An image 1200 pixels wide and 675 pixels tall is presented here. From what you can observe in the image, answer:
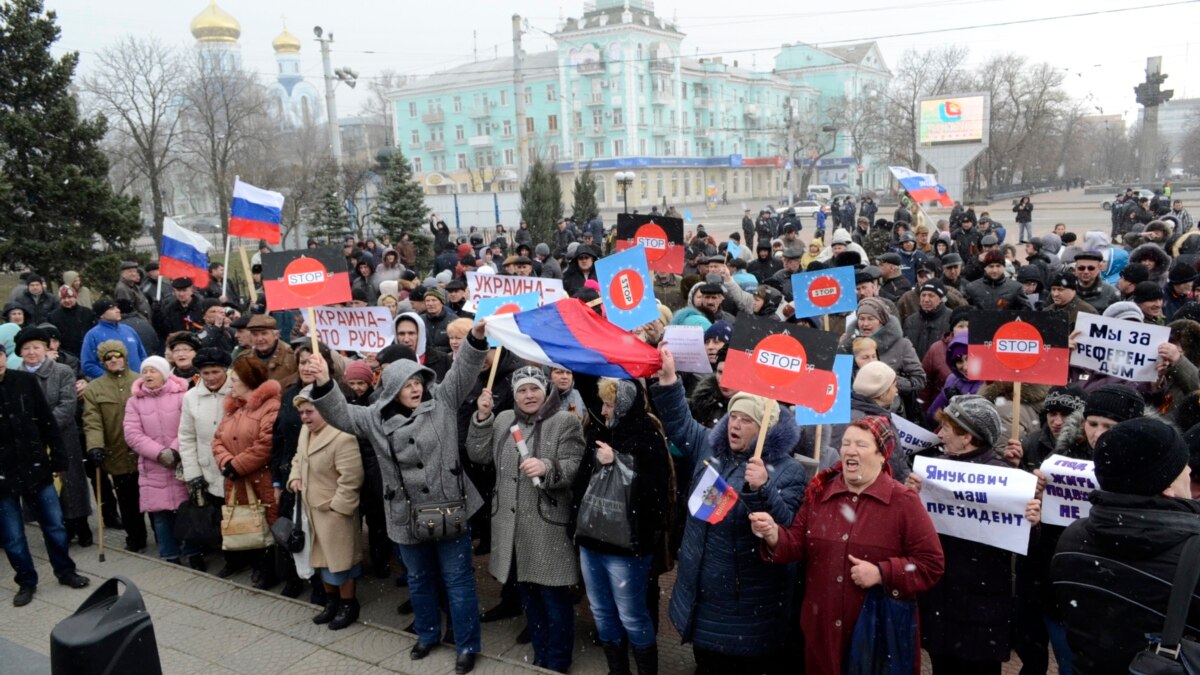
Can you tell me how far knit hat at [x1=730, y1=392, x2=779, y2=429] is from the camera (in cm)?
397

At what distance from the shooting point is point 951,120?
42062mm

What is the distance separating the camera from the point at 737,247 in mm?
14859

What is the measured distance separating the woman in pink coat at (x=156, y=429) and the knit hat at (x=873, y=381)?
5.06 metres

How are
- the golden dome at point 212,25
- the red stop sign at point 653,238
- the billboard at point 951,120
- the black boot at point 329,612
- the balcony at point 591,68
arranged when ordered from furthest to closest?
the golden dome at point 212,25
the balcony at point 591,68
the billboard at point 951,120
the red stop sign at point 653,238
the black boot at point 329,612

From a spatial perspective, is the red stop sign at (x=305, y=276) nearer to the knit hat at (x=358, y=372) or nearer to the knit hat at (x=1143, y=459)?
the knit hat at (x=358, y=372)

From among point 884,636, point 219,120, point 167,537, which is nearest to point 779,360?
point 884,636

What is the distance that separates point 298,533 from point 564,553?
2.02 meters

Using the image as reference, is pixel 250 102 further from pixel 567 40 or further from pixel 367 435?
pixel 367 435

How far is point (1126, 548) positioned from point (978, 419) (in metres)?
1.09

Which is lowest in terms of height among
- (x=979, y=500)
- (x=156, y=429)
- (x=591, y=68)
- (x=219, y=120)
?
(x=156, y=429)

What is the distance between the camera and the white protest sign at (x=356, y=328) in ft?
21.6

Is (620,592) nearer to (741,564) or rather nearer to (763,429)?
(741,564)

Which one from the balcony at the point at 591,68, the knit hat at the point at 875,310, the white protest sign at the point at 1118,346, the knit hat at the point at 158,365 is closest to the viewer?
the white protest sign at the point at 1118,346

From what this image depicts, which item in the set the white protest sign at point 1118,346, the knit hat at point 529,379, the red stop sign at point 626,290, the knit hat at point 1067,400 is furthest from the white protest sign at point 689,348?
the white protest sign at point 1118,346
